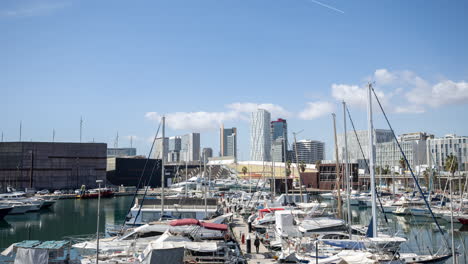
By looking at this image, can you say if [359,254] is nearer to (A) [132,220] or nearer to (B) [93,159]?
(A) [132,220]

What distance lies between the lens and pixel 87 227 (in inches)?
2224

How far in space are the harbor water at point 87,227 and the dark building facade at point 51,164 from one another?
40894mm

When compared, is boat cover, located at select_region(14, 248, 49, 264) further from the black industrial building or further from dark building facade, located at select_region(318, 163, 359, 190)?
the black industrial building

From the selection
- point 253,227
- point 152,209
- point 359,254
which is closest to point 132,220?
point 152,209

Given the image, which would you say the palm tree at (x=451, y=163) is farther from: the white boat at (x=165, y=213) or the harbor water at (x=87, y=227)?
the white boat at (x=165, y=213)

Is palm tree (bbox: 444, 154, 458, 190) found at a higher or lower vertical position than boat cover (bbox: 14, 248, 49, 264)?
higher

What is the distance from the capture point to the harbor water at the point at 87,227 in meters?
44.7

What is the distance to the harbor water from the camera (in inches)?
1758

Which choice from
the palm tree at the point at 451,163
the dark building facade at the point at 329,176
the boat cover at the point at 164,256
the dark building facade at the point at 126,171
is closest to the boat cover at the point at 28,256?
the boat cover at the point at 164,256

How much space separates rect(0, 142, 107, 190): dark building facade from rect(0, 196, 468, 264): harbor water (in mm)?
40894

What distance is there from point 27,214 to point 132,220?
1482 inches

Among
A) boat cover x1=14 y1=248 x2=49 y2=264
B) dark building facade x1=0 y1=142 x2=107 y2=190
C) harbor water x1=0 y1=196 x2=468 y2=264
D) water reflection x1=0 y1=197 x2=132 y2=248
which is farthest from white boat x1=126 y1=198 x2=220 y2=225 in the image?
dark building facade x1=0 y1=142 x2=107 y2=190

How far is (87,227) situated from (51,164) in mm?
69585

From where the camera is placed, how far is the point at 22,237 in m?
48.5
